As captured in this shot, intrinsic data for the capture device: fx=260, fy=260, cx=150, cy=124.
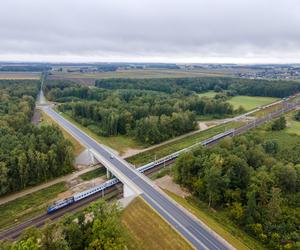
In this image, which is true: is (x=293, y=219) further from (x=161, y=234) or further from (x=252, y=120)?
(x=252, y=120)

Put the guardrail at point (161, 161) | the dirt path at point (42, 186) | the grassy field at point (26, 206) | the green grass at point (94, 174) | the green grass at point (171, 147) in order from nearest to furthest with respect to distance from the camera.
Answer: the grassy field at point (26, 206)
the guardrail at point (161, 161)
the dirt path at point (42, 186)
the green grass at point (94, 174)
the green grass at point (171, 147)

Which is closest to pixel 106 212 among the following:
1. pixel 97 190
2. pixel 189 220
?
pixel 189 220

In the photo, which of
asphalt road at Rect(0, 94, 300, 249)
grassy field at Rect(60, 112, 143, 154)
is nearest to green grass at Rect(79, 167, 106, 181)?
asphalt road at Rect(0, 94, 300, 249)

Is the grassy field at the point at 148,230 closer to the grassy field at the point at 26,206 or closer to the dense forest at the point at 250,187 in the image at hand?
the dense forest at the point at 250,187

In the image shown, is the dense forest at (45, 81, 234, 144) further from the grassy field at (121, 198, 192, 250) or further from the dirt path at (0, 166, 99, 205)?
the grassy field at (121, 198, 192, 250)

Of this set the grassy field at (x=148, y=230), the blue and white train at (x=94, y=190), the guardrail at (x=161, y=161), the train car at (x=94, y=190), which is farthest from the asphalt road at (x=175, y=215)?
the guardrail at (x=161, y=161)

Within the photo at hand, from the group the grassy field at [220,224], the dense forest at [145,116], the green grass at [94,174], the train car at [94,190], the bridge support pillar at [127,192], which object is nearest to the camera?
the grassy field at [220,224]
